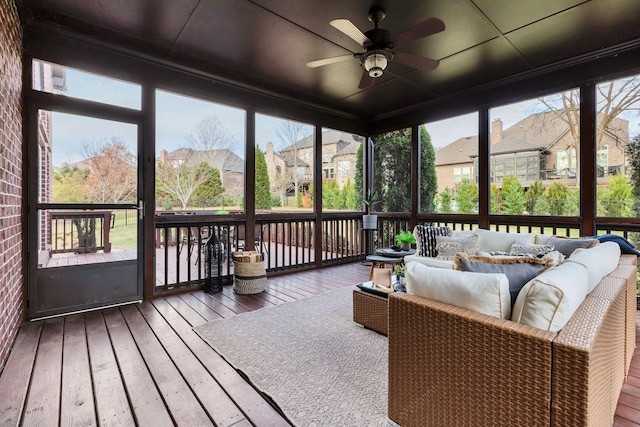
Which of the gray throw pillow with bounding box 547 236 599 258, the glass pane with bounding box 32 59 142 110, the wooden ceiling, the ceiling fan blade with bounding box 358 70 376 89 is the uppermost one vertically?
the wooden ceiling

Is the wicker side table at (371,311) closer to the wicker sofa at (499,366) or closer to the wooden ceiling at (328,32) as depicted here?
the wicker sofa at (499,366)

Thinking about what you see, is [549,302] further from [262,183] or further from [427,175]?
[427,175]

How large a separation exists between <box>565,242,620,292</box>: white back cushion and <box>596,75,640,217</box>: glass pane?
180 cm

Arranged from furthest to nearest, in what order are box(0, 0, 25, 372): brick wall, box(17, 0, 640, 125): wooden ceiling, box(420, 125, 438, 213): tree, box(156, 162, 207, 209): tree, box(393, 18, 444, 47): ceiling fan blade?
box(420, 125, 438, 213): tree < box(156, 162, 207, 209): tree < box(17, 0, 640, 125): wooden ceiling < box(393, 18, 444, 47): ceiling fan blade < box(0, 0, 25, 372): brick wall

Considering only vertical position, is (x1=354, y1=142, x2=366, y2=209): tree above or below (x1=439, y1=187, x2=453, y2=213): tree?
above

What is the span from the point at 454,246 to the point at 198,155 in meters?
3.55

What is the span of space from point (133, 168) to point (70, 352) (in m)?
2.07

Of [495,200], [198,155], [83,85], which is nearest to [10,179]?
[83,85]

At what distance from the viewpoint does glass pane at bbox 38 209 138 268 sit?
10.4 ft

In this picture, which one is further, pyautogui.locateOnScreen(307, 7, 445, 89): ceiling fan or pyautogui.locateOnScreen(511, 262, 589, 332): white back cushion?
pyautogui.locateOnScreen(307, 7, 445, 89): ceiling fan

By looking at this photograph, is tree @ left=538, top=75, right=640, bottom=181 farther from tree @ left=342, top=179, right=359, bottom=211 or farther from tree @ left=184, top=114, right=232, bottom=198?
tree @ left=184, top=114, right=232, bottom=198

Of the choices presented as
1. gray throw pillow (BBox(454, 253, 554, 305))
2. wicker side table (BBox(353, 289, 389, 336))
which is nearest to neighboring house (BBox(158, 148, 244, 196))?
wicker side table (BBox(353, 289, 389, 336))

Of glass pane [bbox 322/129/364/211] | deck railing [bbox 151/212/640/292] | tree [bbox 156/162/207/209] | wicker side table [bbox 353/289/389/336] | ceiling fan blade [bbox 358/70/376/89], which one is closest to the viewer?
wicker side table [bbox 353/289/389/336]

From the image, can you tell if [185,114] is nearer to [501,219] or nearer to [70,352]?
[70,352]
